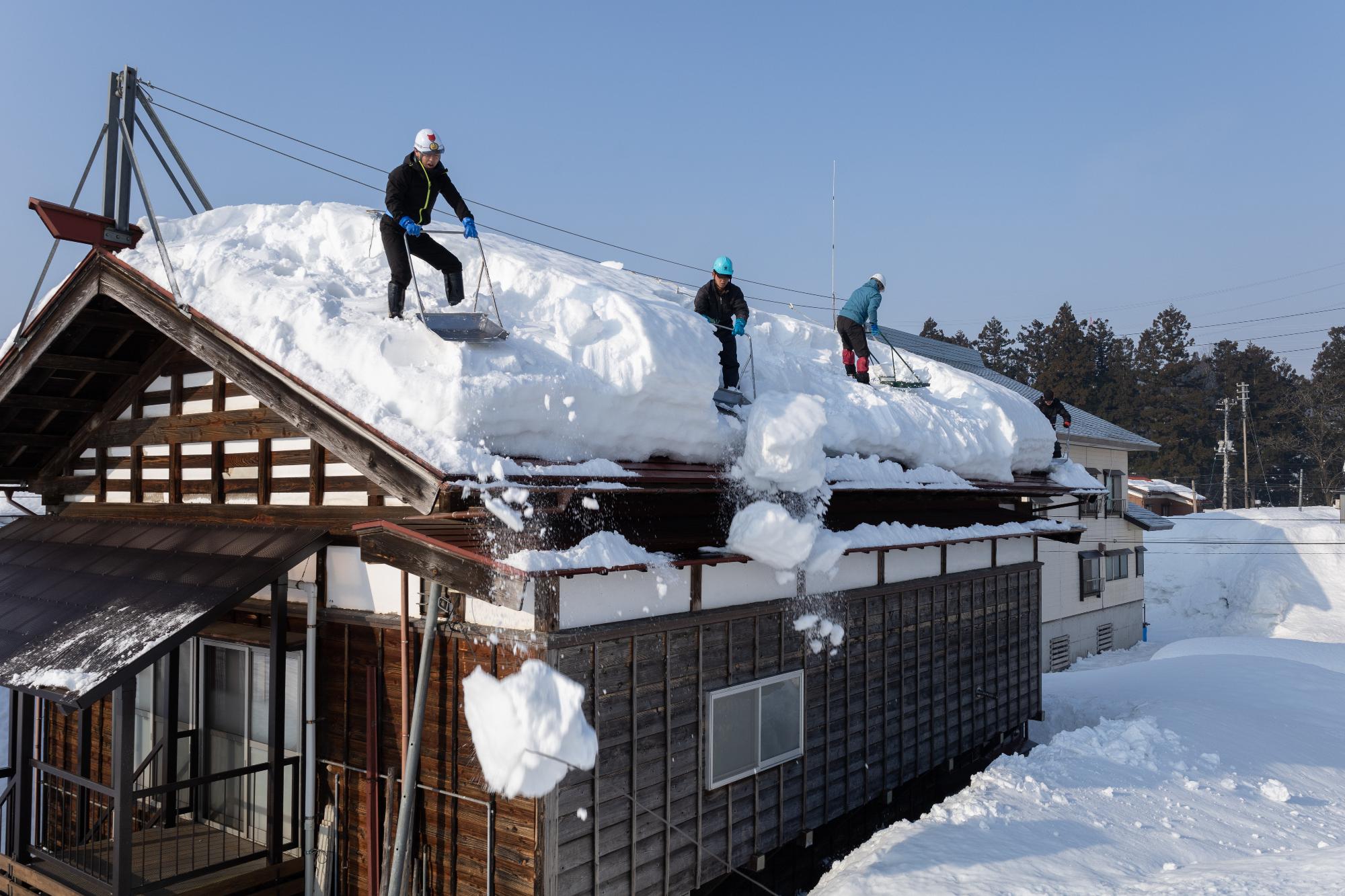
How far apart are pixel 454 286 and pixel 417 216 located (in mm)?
611

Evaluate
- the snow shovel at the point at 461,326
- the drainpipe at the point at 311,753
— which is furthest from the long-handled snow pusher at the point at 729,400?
the drainpipe at the point at 311,753

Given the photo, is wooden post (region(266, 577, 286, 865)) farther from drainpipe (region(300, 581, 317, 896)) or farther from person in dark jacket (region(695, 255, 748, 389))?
person in dark jacket (region(695, 255, 748, 389))

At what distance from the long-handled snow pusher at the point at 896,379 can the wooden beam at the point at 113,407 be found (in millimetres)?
7872

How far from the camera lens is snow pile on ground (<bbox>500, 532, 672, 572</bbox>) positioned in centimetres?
529

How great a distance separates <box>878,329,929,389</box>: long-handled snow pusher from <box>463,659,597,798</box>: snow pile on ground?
674cm

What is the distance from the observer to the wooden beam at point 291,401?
5.55 metres

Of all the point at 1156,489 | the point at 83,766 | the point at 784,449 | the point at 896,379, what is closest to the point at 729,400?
the point at 784,449

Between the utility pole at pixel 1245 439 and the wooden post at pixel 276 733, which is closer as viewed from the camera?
the wooden post at pixel 276 733

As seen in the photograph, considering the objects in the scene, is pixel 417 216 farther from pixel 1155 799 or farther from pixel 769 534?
pixel 1155 799

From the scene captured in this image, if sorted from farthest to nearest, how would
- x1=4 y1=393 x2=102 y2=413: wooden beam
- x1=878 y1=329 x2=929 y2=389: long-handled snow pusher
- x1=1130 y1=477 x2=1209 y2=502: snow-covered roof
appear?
1. x1=1130 y1=477 x2=1209 y2=502: snow-covered roof
2. x1=878 y1=329 x2=929 y2=389: long-handled snow pusher
3. x1=4 y1=393 x2=102 y2=413: wooden beam

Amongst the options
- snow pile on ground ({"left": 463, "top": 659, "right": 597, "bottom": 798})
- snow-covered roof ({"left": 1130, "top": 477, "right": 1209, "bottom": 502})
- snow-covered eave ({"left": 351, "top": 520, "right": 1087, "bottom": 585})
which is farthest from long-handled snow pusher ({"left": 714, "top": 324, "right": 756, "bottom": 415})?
snow-covered roof ({"left": 1130, "top": 477, "right": 1209, "bottom": 502})

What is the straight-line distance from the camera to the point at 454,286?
720cm

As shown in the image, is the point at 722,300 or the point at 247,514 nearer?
the point at 247,514

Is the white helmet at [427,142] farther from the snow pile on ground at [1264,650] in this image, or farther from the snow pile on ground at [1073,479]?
the snow pile on ground at [1264,650]
